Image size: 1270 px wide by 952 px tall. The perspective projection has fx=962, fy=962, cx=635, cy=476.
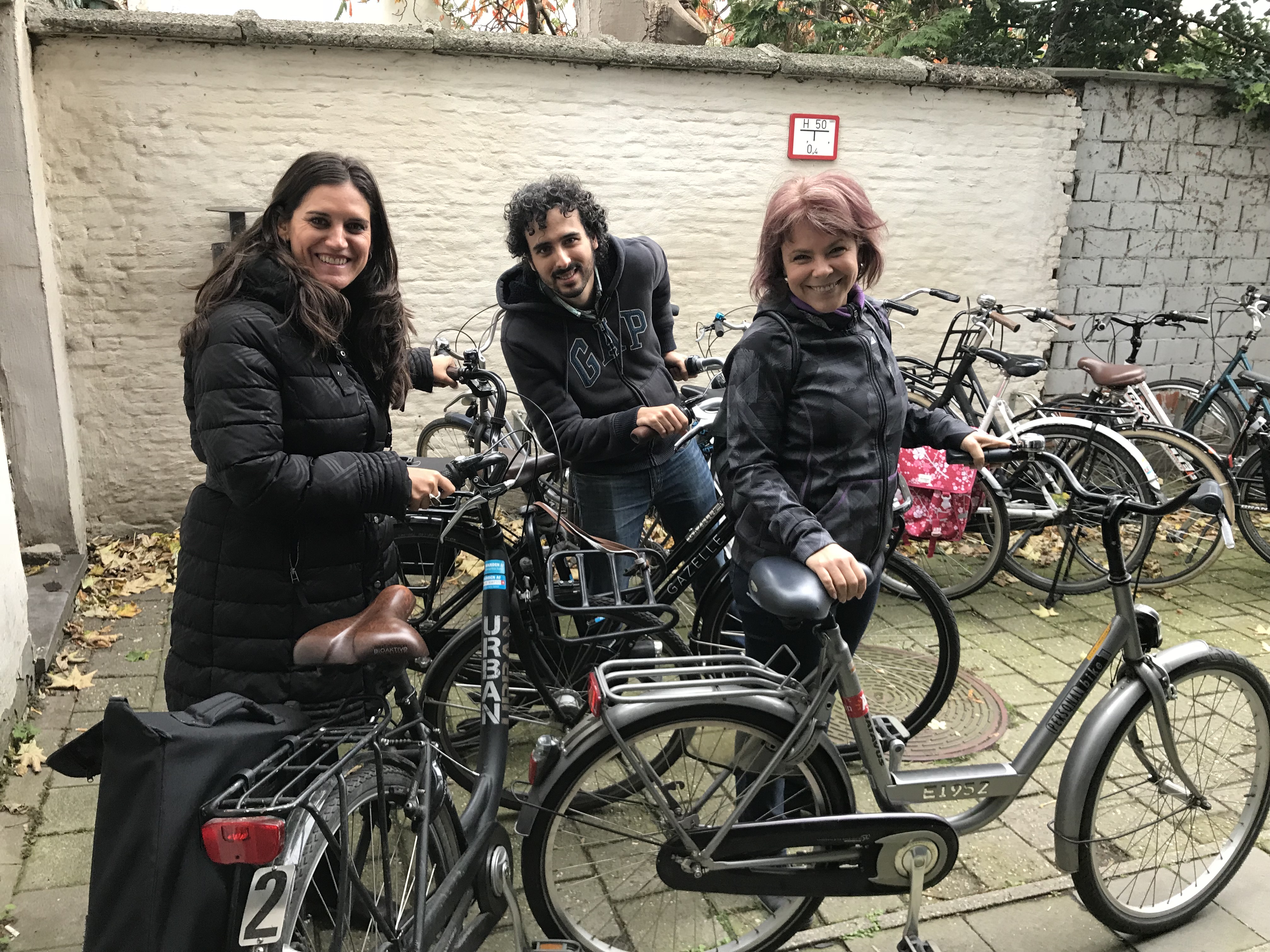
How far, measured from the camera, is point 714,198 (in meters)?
6.03

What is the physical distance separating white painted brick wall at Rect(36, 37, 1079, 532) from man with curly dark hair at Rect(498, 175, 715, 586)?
2.77 m

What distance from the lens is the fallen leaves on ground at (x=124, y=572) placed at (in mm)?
4637

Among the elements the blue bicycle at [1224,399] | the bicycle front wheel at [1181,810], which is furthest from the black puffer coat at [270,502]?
the blue bicycle at [1224,399]

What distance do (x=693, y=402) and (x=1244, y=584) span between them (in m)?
Answer: 3.50

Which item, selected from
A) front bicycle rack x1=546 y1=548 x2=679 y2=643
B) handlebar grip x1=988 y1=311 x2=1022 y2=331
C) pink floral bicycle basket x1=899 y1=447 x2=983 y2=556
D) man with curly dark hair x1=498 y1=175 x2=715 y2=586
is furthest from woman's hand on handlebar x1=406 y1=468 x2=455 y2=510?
handlebar grip x1=988 y1=311 x2=1022 y2=331

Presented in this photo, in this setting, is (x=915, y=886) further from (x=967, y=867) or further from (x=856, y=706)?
(x=967, y=867)

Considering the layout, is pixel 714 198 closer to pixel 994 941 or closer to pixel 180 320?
pixel 180 320

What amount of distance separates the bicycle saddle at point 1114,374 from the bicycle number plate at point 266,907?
16.7 feet

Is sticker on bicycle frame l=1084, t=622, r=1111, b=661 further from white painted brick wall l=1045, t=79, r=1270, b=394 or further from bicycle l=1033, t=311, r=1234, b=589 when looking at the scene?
white painted brick wall l=1045, t=79, r=1270, b=394

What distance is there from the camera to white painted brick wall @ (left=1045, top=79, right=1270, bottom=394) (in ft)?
21.3

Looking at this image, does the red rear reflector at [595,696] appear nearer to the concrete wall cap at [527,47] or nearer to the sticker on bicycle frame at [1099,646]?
the sticker on bicycle frame at [1099,646]

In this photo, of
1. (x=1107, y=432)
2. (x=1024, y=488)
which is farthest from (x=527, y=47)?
(x=1107, y=432)

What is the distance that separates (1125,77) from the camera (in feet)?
20.9

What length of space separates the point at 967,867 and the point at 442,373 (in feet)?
7.09
